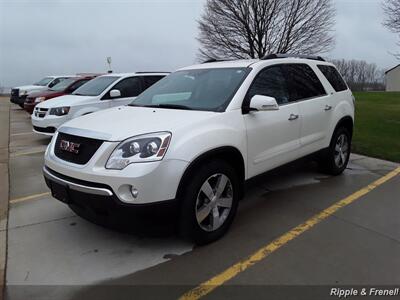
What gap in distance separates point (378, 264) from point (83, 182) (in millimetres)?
2667

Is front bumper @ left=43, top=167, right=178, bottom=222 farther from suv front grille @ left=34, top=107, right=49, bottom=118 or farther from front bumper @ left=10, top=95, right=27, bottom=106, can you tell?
front bumper @ left=10, top=95, right=27, bottom=106

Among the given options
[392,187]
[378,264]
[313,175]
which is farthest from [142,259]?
[392,187]

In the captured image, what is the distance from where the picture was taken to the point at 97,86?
31.8 feet

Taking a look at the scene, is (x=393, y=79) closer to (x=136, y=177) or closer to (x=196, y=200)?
(x=196, y=200)

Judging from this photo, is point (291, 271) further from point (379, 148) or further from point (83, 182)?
point (379, 148)

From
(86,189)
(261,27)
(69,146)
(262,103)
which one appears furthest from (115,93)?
(261,27)

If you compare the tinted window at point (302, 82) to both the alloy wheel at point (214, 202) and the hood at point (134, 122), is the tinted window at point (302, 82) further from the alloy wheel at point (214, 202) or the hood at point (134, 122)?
the alloy wheel at point (214, 202)

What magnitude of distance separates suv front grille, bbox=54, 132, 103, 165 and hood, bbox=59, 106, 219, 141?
69 mm

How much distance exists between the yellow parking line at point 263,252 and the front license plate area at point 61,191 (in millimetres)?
1419

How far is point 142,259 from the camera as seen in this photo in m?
3.42

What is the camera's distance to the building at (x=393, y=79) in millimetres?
67562

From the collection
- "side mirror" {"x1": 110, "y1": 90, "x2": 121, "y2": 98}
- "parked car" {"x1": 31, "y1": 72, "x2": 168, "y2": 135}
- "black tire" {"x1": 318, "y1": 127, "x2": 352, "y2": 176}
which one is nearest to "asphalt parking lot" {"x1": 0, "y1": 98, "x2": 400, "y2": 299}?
"black tire" {"x1": 318, "y1": 127, "x2": 352, "y2": 176}

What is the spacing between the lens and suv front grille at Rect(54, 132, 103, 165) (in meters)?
3.35

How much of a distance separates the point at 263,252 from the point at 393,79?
75.6m
